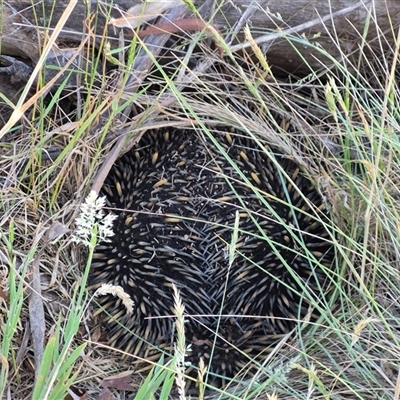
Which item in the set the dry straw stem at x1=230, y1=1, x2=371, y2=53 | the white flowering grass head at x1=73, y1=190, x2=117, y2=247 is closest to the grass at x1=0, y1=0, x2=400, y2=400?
the dry straw stem at x1=230, y1=1, x2=371, y2=53

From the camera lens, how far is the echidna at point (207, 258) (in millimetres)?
1832

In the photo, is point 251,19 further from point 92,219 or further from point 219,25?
point 92,219

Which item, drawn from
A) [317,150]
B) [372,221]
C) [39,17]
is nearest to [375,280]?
[372,221]

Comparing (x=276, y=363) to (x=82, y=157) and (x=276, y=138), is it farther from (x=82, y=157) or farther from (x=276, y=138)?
(x=82, y=157)

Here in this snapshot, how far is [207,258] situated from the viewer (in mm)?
1848

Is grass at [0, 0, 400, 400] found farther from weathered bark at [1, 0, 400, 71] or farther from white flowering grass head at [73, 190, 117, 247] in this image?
white flowering grass head at [73, 190, 117, 247]

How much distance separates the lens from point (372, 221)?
1.74m

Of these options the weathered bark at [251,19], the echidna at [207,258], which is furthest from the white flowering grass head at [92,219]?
the weathered bark at [251,19]

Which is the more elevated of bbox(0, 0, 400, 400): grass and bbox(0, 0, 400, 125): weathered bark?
bbox(0, 0, 400, 125): weathered bark

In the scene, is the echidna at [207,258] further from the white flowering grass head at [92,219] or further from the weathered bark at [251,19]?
the white flowering grass head at [92,219]

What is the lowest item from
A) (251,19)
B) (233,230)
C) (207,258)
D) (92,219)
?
(207,258)

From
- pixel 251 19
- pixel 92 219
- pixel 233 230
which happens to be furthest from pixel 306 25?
pixel 92 219

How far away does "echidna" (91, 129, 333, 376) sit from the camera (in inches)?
72.1

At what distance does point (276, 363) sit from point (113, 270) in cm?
54
